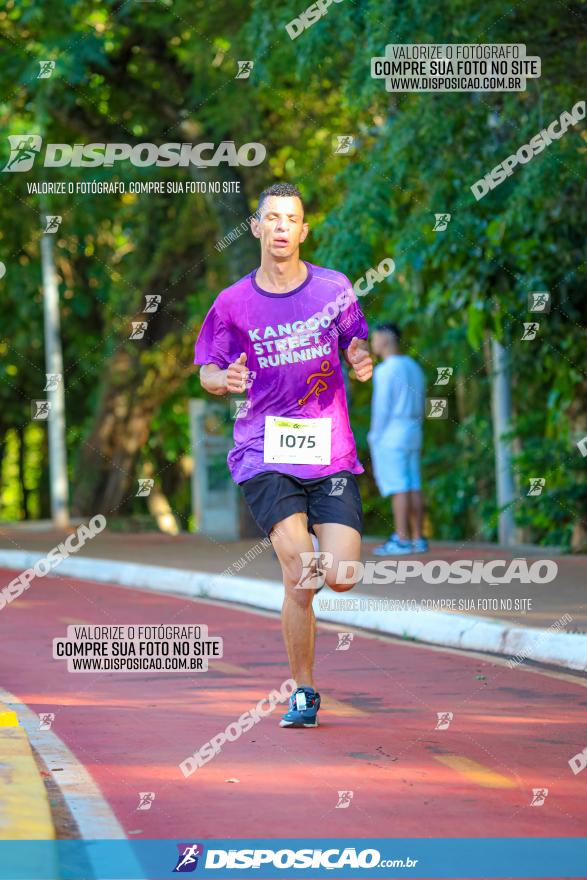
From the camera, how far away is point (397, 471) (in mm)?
16500

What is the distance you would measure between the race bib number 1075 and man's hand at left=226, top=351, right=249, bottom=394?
0.93 feet

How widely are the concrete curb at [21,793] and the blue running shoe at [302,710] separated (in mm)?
1295

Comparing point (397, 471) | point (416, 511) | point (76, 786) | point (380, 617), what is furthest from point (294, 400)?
point (416, 511)

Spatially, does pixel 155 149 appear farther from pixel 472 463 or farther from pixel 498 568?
pixel 498 568

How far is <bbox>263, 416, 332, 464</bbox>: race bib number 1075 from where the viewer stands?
8125 mm

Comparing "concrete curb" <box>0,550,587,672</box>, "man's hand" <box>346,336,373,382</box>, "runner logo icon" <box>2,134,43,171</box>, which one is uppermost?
"runner logo icon" <box>2,134,43,171</box>

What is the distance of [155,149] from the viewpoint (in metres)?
23.4

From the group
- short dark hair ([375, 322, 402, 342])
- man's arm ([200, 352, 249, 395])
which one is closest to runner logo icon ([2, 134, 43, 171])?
short dark hair ([375, 322, 402, 342])

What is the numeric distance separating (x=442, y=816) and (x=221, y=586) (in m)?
9.10

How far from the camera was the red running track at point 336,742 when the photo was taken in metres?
6.20

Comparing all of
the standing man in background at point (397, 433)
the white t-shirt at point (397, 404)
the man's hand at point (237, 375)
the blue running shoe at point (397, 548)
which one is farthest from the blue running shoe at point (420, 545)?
the man's hand at point (237, 375)

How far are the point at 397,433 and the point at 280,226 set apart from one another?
849cm

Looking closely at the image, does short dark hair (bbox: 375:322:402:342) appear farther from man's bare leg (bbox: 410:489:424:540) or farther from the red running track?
the red running track

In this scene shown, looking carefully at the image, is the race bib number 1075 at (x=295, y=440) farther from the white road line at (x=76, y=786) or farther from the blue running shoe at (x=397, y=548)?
the blue running shoe at (x=397, y=548)
